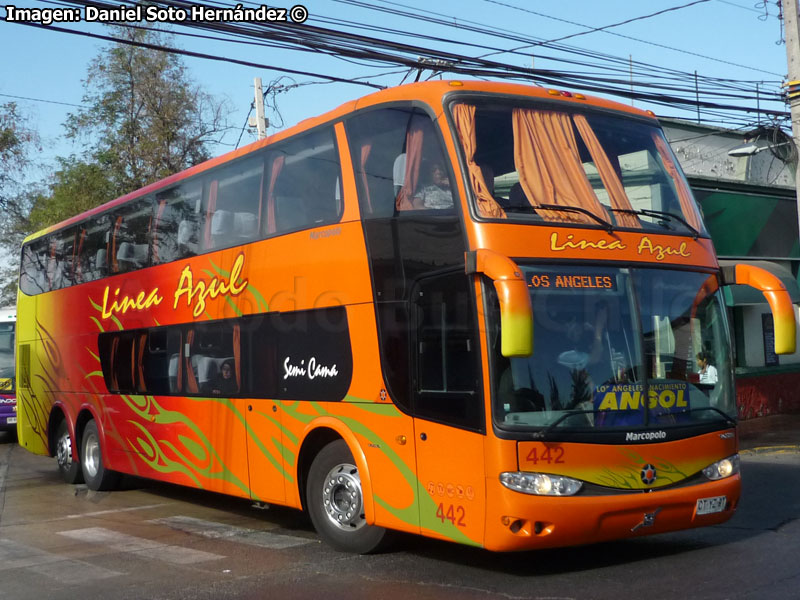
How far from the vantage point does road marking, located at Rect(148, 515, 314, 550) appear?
9.21m

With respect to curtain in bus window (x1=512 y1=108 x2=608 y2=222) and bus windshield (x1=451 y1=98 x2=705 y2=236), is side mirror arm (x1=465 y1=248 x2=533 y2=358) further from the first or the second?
curtain in bus window (x1=512 y1=108 x2=608 y2=222)

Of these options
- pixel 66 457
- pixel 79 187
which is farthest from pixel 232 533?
pixel 79 187

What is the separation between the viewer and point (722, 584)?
22.1 feet

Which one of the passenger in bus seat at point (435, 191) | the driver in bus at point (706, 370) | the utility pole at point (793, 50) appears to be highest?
the utility pole at point (793, 50)

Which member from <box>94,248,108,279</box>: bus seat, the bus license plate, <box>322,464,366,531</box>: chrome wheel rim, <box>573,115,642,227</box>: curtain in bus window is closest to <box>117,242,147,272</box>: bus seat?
<box>94,248,108,279</box>: bus seat

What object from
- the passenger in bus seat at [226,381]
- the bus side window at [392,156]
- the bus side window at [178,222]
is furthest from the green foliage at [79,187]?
the bus side window at [392,156]

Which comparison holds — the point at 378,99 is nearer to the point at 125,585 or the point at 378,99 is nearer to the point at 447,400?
the point at 447,400

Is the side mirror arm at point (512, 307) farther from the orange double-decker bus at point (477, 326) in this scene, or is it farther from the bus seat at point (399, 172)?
the bus seat at point (399, 172)

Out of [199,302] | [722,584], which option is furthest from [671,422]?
[199,302]

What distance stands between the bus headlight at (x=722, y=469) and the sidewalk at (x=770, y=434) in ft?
27.1

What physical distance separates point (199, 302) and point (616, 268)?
537cm

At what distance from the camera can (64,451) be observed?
49.4ft

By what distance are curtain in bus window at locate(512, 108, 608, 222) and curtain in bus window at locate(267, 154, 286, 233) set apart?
2.88 metres

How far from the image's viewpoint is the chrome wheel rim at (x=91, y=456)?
46.1ft
